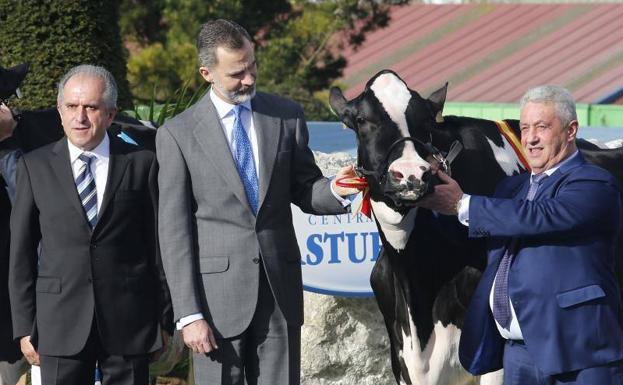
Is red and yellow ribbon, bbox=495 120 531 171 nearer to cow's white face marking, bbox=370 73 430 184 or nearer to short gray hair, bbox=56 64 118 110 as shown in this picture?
cow's white face marking, bbox=370 73 430 184

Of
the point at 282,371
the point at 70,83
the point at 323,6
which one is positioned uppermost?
the point at 323,6

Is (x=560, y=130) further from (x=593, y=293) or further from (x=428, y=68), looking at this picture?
(x=428, y=68)

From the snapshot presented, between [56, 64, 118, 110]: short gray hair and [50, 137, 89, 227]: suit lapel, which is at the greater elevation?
[56, 64, 118, 110]: short gray hair

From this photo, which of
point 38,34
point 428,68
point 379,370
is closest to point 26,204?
point 379,370

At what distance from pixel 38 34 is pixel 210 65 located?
5222 millimetres

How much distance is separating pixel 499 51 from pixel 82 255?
3343 centimetres

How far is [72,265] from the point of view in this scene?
4902 mm

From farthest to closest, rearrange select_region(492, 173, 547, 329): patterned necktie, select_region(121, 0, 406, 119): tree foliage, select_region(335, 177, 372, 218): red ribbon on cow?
select_region(121, 0, 406, 119): tree foliage < select_region(335, 177, 372, 218): red ribbon on cow < select_region(492, 173, 547, 329): patterned necktie

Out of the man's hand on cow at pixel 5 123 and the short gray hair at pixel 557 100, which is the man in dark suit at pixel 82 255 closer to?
the man's hand on cow at pixel 5 123

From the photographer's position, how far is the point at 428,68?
37031 mm

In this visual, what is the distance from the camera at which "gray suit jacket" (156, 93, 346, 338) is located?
4.86 meters

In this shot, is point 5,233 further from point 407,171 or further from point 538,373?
point 538,373

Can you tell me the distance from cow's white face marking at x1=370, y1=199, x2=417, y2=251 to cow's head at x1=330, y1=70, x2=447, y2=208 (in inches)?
3.0

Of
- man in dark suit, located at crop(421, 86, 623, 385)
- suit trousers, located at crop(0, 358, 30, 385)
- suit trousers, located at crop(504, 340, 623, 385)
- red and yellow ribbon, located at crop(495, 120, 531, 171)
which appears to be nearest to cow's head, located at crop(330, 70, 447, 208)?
man in dark suit, located at crop(421, 86, 623, 385)
